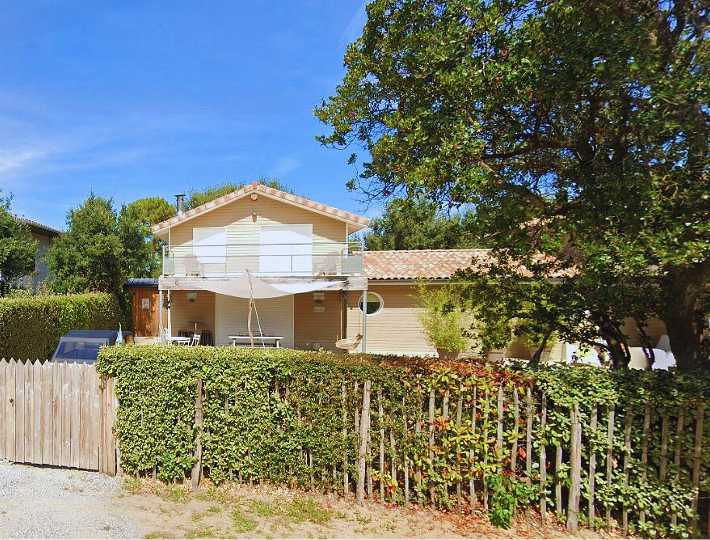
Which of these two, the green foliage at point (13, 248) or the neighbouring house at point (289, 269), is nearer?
the green foliage at point (13, 248)

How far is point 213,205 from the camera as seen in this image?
15938 mm

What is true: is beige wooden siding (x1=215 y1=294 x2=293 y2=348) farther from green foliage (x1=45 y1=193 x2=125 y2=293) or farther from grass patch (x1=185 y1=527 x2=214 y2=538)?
grass patch (x1=185 y1=527 x2=214 y2=538)

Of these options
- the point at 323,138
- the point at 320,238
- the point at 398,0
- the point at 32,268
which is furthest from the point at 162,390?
the point at 32,268

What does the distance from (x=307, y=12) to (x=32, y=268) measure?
16.8 meters

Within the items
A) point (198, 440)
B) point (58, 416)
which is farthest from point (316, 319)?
point (198, 440)

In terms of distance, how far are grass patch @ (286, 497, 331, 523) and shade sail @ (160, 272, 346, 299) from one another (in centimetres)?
791

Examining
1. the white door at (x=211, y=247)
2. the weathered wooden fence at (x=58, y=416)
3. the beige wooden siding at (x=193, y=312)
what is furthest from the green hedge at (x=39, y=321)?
the weathered wooden fence at (x=58, y=416)

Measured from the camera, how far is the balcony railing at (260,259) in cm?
1506

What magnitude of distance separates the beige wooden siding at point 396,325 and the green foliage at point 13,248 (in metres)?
14.8

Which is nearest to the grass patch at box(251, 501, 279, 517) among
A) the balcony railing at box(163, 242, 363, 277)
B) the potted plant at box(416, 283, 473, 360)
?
the potted plant at box(416, 283, 473, 360)

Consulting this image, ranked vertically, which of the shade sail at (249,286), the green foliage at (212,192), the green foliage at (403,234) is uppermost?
the green foliage at (212,192)

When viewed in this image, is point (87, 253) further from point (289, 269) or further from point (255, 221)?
point (289, 269)

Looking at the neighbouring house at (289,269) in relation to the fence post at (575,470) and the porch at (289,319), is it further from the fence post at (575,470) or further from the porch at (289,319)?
the fence post at (575,470)

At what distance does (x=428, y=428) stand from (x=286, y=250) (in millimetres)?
12530
